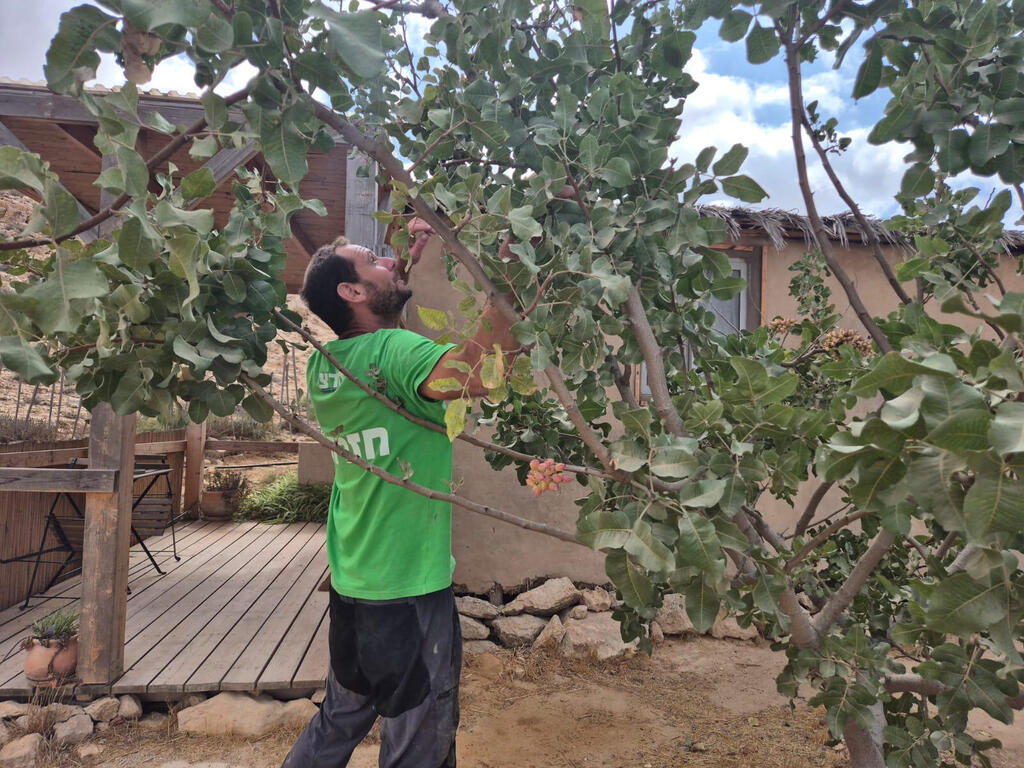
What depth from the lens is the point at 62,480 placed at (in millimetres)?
3564

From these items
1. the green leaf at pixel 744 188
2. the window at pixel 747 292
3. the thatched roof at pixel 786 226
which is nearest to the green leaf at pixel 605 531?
the green leaf at pixel 744 188

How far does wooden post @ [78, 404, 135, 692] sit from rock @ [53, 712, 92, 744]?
0.15 meters

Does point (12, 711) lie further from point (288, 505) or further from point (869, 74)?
point (288, 505)

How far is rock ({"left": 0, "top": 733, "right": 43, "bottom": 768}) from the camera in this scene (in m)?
3.14

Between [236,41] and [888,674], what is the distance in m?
1.98

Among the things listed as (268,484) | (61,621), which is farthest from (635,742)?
(268,484)

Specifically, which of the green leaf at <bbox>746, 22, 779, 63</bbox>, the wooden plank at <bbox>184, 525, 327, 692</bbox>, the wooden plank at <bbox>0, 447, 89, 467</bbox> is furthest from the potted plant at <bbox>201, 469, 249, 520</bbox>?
the green leaf at <bbox>746, 22, 779, 63</bbox>

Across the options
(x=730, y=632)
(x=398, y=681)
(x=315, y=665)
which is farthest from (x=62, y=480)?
(x=730, y=632)

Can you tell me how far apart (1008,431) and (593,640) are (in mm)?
4319

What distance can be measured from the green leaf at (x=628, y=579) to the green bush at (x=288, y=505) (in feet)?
26.5

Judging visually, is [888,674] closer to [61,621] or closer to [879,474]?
[879,474]

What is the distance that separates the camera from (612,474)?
1258 millimetres

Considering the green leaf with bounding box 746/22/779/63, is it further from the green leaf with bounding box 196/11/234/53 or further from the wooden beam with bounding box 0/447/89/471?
the wooden beam with bounding box 0/447/89/471

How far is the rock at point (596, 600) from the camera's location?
4.84m
